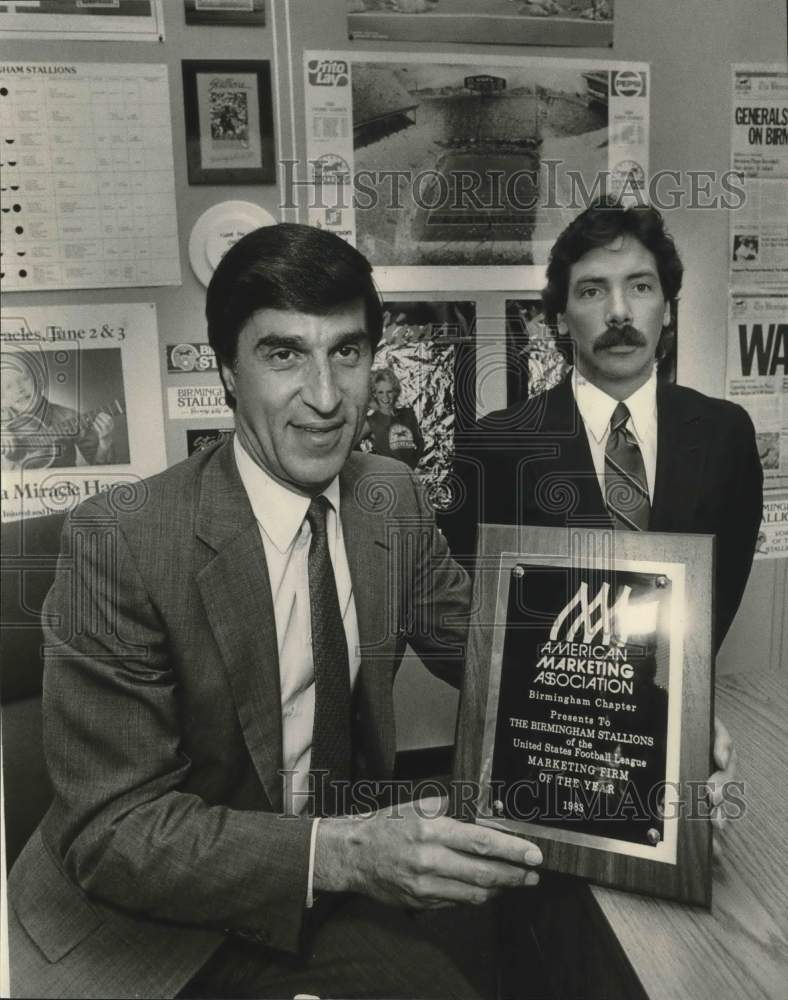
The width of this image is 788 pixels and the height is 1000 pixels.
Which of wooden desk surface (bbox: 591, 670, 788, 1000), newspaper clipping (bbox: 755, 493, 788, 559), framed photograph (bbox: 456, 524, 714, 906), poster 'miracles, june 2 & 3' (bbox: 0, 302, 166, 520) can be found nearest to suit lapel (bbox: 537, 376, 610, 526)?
framed photograph (bbox: 456, 524, 714, 906)

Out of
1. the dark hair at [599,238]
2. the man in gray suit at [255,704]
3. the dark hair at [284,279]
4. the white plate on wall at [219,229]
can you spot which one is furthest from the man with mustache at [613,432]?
the white plate on wall at [219,229]

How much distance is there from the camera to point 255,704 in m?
0.77

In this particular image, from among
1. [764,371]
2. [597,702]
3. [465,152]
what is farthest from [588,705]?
[465,152]

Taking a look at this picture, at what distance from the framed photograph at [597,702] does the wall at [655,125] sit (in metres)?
0.20

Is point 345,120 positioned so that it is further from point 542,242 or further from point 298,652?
point 298,652

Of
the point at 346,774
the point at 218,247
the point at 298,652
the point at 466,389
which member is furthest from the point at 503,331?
the point at 346,774

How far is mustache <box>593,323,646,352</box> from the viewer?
838 mm

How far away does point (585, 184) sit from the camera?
0.83 m

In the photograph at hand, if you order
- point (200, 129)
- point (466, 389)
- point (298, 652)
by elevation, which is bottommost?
point (298, 652)

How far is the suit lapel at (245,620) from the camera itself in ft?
2.49

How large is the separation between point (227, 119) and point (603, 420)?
1.71 ft

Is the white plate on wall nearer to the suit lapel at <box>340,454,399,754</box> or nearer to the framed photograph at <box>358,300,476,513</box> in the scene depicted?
the framed photograph at <box>358,300,476,513</box>

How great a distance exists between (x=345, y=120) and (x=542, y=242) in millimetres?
252

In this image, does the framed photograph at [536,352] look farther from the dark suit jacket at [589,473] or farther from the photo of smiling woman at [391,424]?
the photo of smiling woman at [391,424]
